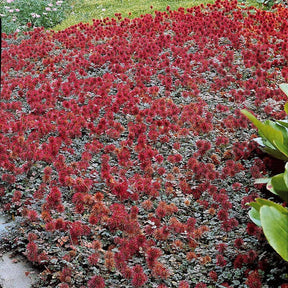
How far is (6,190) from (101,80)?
268 centimetres

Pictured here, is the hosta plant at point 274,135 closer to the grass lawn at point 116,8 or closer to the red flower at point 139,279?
the red flower at point 139,279

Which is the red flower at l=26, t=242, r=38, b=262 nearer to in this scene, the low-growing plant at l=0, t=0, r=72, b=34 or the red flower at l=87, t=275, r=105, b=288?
the red flower at l=87, t=275, r=105, b=288

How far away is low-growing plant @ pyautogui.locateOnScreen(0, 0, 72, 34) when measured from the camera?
10148mm

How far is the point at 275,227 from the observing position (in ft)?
7.72

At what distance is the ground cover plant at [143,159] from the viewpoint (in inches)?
117

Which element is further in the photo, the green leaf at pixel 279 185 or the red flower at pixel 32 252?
the red flower at pixel 32 252

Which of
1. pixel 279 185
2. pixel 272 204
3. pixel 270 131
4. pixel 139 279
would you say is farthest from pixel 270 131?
pixel 139 279

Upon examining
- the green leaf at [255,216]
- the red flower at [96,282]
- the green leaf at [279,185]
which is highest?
the green leaf at [279,185]

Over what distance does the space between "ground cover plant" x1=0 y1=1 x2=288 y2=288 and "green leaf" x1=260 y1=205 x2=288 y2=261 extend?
1.50ft

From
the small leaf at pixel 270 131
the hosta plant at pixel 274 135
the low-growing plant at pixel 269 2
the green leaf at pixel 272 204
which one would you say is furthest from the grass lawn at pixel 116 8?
the green leaf at pixel 272 204

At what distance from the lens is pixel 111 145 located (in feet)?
14.2

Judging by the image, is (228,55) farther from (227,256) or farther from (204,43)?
(227,256)

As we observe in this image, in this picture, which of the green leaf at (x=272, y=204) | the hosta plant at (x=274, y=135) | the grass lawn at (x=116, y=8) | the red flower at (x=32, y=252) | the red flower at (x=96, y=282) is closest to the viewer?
Result: the green leaf at (x=272, y=204)

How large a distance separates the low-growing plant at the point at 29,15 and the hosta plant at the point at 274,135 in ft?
25.6
